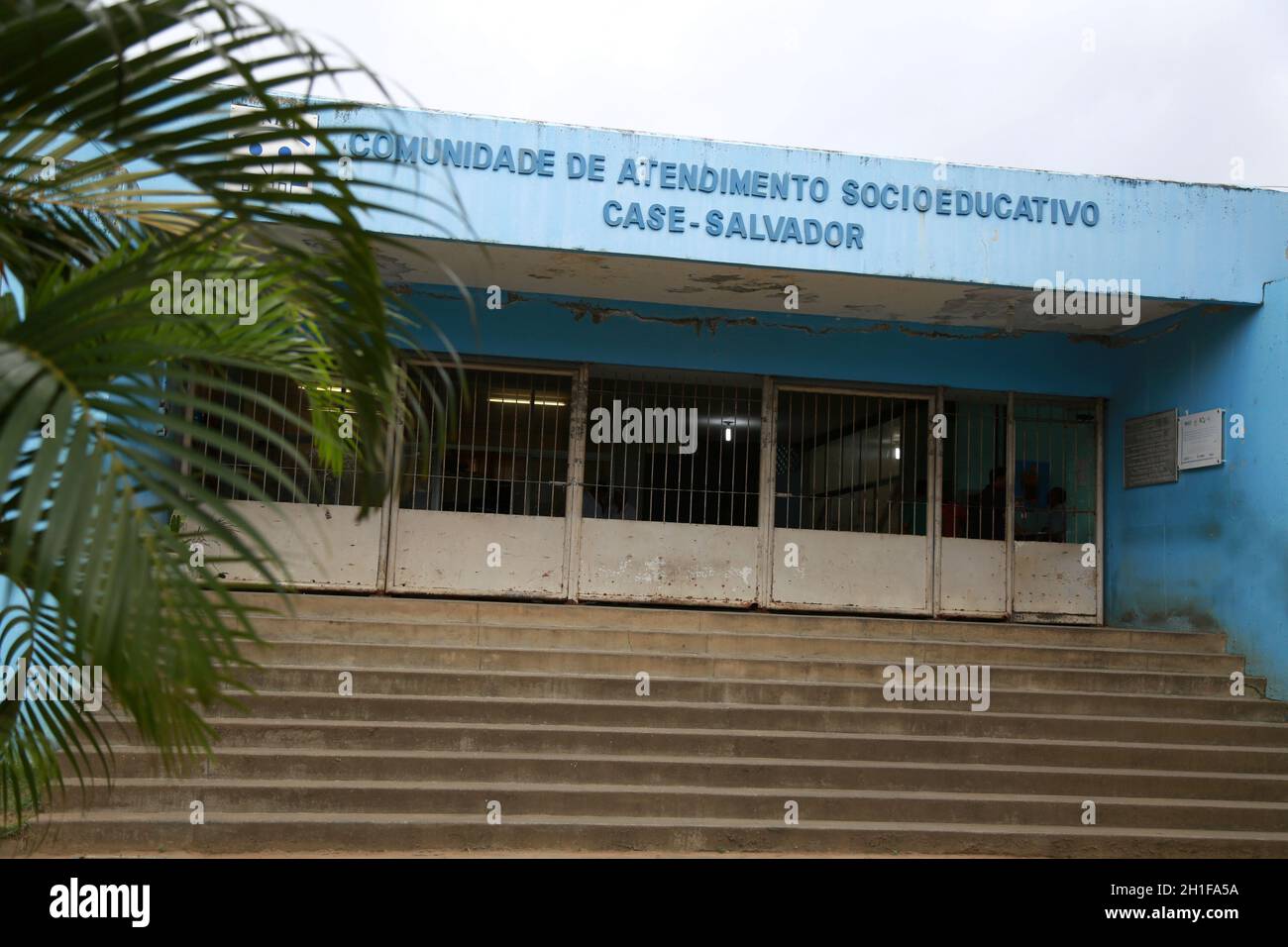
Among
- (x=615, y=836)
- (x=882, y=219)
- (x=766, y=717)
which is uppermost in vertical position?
(x=882, y=219)

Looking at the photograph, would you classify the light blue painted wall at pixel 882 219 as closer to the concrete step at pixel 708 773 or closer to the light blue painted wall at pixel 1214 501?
the light blue painted wall at pixel 1214 501

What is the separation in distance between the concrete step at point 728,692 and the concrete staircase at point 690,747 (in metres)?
0.01

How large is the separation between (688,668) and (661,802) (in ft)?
4.34

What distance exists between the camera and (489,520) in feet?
26.8

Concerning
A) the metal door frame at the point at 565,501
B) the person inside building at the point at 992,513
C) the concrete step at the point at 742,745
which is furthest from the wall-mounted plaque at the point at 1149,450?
→ the metal door frame at the point at 565,501

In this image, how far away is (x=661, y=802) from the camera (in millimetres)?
5559

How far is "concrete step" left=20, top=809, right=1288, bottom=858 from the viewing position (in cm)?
500

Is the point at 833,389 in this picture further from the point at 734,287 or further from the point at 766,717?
the point at 766,717

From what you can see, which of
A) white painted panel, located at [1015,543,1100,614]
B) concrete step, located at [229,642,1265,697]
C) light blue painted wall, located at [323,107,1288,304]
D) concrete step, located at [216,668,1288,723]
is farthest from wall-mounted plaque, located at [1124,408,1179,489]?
concrete step, located at [216,668,1288,723]

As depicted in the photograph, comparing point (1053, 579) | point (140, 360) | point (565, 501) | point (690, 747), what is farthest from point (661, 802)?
point (1053, 579)

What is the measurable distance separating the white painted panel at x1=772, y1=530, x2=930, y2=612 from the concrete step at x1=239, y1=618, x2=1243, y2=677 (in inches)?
35.9

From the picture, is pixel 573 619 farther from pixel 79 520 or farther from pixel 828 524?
pixel 79 520

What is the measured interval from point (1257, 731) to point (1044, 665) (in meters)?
1.31
